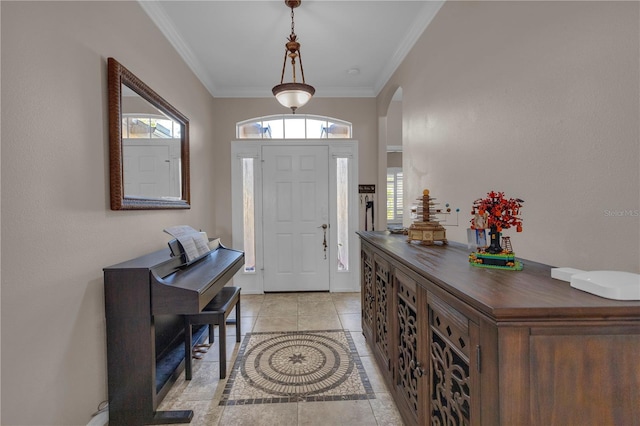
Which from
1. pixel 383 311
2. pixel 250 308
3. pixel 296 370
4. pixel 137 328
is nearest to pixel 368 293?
pixel 383 311

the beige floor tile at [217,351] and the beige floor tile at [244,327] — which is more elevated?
the beige floor tile at [244,327]

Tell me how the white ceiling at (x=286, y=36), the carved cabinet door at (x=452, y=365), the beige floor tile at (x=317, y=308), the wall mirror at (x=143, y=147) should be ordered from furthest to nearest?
the beige floor tile at (x=317, y=308) < the white ceiling at (x=286, y=36) < the wall mirror at (x=143, y=147) < the carved cabinet door at (x=452, y=365)

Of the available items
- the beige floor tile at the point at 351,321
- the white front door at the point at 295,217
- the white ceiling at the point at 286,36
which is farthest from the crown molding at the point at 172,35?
the beige floor tile at the point at 351,321

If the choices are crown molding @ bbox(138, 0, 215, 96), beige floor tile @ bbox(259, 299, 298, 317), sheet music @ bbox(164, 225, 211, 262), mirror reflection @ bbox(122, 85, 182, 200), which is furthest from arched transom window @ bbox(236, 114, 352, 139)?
beige floor tile @ bbox(259, 299, 298, 317)

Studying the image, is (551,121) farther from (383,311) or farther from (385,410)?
(385,410)

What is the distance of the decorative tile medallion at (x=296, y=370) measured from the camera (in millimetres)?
2021

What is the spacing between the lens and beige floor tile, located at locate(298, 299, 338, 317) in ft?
11.5

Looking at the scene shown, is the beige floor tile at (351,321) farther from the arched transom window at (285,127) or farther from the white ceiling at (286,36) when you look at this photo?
the white ceiling at (286,36)

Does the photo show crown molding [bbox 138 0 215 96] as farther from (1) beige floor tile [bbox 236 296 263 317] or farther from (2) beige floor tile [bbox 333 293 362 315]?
(2) beige floor tile [bbox 333 293 362 315]

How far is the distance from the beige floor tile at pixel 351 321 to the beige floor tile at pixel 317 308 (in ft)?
0.54

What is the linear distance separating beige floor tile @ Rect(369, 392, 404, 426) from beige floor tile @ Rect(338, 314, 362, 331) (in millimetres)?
1058

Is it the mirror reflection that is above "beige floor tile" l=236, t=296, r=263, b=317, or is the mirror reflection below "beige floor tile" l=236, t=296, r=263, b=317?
above

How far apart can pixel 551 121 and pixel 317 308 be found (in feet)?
9.93

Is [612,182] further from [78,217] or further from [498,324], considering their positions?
[78,217]
